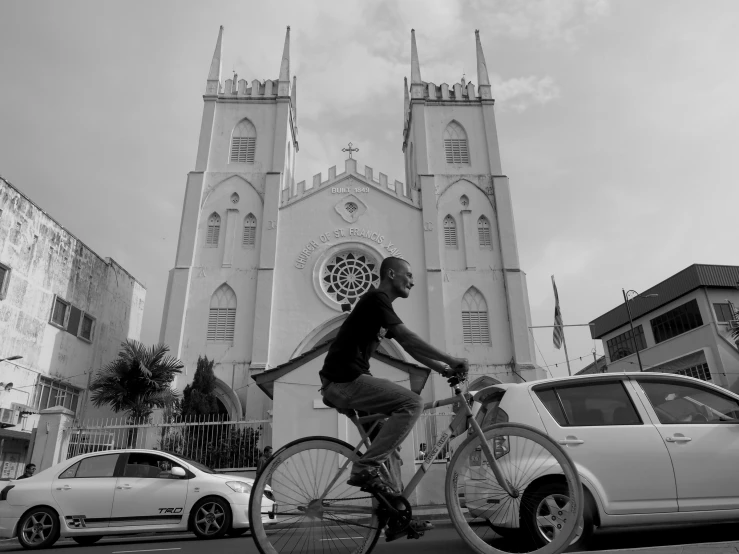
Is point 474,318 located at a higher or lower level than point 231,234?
lower

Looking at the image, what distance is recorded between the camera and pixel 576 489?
2.94 meters

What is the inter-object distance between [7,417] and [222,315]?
805 centimetres

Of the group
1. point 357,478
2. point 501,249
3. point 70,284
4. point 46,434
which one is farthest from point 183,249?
point 357,478

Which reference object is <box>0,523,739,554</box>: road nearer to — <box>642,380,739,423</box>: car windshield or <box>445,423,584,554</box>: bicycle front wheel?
<box>642,380,739,423</box>: car windshield

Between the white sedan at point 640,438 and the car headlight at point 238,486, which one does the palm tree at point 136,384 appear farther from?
the white sedan at point 640,438

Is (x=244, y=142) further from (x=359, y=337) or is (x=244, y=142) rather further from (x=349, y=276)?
(x=359, y=337)

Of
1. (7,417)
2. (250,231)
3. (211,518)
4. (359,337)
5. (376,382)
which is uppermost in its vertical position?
(250,231)

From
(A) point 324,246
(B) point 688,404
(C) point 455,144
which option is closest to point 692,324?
(C) point 455,144

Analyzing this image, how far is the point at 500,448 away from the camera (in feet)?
10.2

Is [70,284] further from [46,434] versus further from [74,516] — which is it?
[74,516]

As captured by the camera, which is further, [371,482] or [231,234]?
[231,234]

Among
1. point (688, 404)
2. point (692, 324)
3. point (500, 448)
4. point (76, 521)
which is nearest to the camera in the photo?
point (500, 448)

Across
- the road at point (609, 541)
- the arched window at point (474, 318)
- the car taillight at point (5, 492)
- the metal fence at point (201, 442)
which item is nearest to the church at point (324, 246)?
the arched window at point (474, 318)

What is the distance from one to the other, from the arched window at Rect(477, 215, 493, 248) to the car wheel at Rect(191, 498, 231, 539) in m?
18.9
